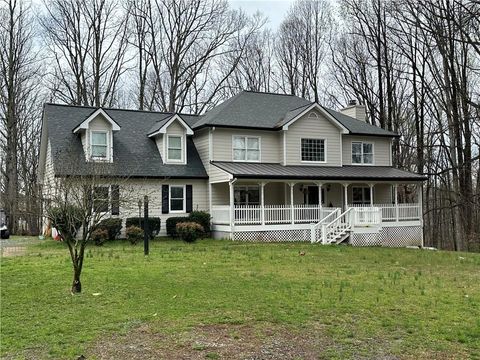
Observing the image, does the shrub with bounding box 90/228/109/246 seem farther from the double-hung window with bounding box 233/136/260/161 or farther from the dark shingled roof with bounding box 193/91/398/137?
the double-hung window with bounding box 233/136/260/161

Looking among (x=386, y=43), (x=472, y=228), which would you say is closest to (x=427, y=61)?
(x=386, y=43)

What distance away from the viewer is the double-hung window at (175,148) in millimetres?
25297

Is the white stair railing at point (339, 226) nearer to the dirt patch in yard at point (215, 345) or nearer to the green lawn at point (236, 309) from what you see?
the green lawn at point (236, 309)

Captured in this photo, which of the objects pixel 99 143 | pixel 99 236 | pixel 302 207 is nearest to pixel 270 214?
pixel 302 207

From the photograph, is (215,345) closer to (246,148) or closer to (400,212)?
(246,148)

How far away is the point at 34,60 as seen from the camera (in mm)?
34938

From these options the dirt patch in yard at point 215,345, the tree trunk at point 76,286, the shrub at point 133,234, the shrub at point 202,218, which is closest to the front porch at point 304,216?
the shrub at point 202,218

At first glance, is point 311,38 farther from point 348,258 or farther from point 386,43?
point 348,258

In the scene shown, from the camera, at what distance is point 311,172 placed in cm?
2520

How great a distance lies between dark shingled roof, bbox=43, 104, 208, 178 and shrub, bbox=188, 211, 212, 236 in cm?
201

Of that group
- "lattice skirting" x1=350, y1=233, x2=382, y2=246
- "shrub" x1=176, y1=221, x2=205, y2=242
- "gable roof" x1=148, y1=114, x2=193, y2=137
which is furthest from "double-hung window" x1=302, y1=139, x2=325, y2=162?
"shrub" x1=176, y1=221, x2=205, y2=242

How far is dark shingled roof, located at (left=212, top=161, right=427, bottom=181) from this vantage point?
23383 mm

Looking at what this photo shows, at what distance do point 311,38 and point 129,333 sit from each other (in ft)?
119

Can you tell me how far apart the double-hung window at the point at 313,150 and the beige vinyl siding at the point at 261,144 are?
1391mm
